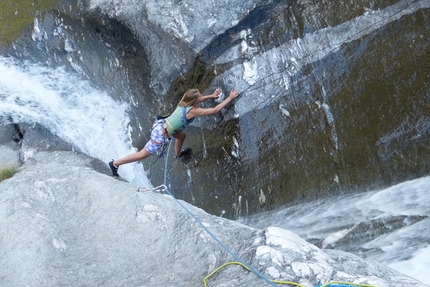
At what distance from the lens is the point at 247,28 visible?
19.8 ft

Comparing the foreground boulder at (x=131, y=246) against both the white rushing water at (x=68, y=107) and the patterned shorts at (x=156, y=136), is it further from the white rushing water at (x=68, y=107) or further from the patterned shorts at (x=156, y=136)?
the white rushing water at (x=68, y=107)

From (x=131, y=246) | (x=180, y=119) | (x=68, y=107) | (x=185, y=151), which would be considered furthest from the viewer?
(x=68, y=107)

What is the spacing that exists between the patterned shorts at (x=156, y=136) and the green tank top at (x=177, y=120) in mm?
141

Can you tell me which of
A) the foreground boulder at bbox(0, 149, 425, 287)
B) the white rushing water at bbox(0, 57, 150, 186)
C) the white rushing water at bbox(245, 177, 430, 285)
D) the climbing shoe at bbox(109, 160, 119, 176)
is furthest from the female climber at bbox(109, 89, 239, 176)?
the white rushing water at bbox(245, 177, 430, 285)

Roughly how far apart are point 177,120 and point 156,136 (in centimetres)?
44

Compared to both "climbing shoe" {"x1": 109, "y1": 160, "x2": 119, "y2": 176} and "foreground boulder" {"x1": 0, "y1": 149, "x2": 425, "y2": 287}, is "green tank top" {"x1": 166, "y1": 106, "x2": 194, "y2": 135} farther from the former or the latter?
"foreground boulder" {"x1": 0, "y1": 149, "x2": 425, "y2": 287}

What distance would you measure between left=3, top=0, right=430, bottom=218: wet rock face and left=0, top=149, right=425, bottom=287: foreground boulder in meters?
1.71

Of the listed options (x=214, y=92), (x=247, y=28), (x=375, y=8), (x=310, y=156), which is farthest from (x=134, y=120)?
(x=375, y=8)

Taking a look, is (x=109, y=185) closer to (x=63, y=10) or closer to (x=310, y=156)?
(x=310, y=156)

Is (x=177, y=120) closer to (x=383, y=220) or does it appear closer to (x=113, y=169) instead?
(x=113, y=169)

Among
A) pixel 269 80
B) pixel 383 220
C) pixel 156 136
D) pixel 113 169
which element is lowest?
pixel 383 220

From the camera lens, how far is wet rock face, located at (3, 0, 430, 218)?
4961 mm

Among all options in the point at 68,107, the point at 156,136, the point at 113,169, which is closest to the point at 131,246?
the point at 156,136

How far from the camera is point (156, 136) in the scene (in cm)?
601
